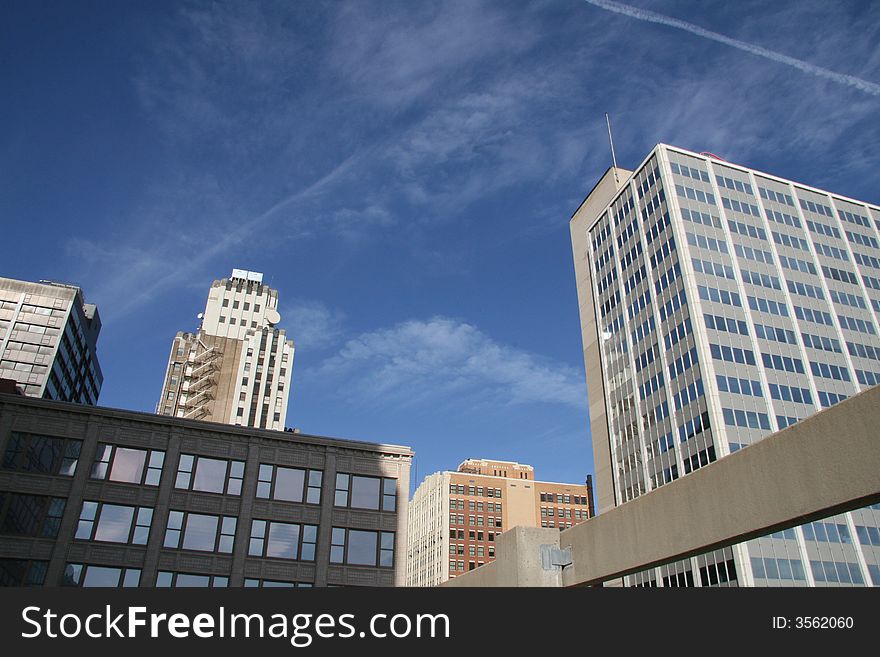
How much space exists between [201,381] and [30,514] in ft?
217

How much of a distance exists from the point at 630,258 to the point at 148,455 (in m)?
65.1

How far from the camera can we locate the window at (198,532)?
41000mm

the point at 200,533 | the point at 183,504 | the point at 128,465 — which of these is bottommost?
the point at 200,533

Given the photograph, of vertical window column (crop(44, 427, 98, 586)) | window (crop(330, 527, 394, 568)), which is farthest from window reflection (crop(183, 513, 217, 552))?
window (crop(330, 527, 394, 568))

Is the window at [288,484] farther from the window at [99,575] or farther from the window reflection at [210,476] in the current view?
the window at [99,575]

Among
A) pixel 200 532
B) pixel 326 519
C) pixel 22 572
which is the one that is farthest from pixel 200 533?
pixel 22 572

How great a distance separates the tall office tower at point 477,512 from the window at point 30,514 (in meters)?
103

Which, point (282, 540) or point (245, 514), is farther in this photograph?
point (282, 540)

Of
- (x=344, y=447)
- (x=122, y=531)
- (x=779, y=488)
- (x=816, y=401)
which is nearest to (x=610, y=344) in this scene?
(x=816, y=401)

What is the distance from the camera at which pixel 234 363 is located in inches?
4250

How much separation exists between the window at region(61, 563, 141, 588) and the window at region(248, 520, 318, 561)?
694cm

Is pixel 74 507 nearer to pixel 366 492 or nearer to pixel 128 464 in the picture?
pixel 128 464

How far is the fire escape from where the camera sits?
335 ft

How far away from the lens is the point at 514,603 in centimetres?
545
